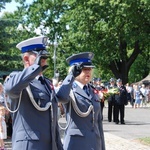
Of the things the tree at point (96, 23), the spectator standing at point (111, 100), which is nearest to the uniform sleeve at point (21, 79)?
the spectator standing at point (111, 100)

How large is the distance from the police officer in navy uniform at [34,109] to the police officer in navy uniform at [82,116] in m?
0.82

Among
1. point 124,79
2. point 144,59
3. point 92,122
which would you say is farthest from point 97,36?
point 92,122

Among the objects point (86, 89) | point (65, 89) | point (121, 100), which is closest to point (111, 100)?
point (121, 100)

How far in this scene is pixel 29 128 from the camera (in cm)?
409

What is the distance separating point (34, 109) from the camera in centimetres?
414

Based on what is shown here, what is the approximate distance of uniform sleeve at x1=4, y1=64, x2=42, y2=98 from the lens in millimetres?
3828

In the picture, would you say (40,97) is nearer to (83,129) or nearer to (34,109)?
(34,109)

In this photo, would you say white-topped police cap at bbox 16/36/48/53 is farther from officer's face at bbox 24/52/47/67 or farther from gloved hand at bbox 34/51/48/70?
gloved hand at bbox 34/51/48/70

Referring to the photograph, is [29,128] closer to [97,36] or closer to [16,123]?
[16,123]

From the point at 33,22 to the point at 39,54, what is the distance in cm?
3696

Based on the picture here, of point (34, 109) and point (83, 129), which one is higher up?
point (34, 109)

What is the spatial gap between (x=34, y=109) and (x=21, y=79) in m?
0.40

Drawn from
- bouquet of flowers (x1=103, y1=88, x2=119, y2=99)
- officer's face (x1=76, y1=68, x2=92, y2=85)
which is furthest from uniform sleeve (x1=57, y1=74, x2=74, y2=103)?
Answer: bouquet of flowers (x1=103, y1=88, x2=119, y2=99)

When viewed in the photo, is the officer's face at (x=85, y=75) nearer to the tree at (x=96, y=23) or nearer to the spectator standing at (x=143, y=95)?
the tree at (x=96, y=23)
